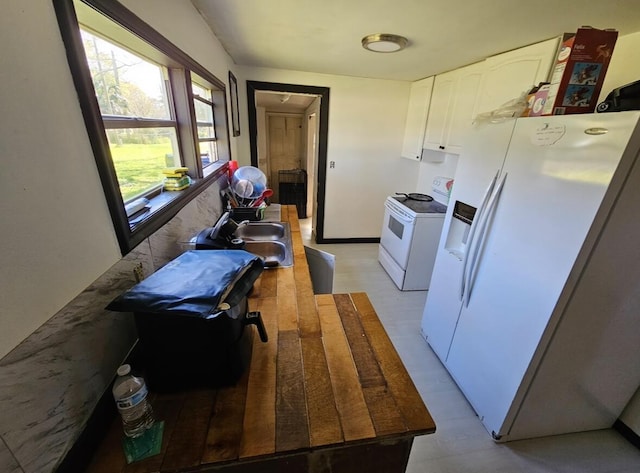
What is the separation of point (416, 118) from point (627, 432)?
3123 mm

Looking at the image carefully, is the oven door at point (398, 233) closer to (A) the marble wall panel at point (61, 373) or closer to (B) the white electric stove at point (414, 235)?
(B) the white electric stove at point (414, 235)

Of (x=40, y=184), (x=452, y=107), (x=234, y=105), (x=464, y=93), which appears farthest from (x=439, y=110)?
(x=40, y=184)

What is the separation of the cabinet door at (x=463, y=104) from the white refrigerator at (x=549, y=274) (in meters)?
0.94

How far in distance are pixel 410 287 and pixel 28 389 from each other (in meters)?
2.77

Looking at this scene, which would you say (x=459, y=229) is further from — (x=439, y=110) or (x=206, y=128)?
(x=206, y=128)

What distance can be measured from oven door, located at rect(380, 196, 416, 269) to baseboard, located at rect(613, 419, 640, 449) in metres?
1.66

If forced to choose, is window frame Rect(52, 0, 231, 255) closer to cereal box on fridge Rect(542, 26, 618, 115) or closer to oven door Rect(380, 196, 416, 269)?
cereal box on fridge Rect(542, 26, 618, 115)

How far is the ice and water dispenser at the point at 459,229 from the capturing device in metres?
1.70

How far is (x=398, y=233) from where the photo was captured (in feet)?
9.36

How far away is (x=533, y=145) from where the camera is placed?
1207 mm

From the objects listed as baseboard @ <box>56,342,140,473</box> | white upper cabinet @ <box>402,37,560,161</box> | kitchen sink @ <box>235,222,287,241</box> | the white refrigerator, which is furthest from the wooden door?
baseboard @ <box>56,342,140,473</box>

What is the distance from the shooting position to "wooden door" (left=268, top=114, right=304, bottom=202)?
6043 mm

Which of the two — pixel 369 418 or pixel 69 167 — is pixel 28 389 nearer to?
pixel 69 167

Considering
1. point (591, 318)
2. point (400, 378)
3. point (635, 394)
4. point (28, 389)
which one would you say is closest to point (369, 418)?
point (400, 378)
